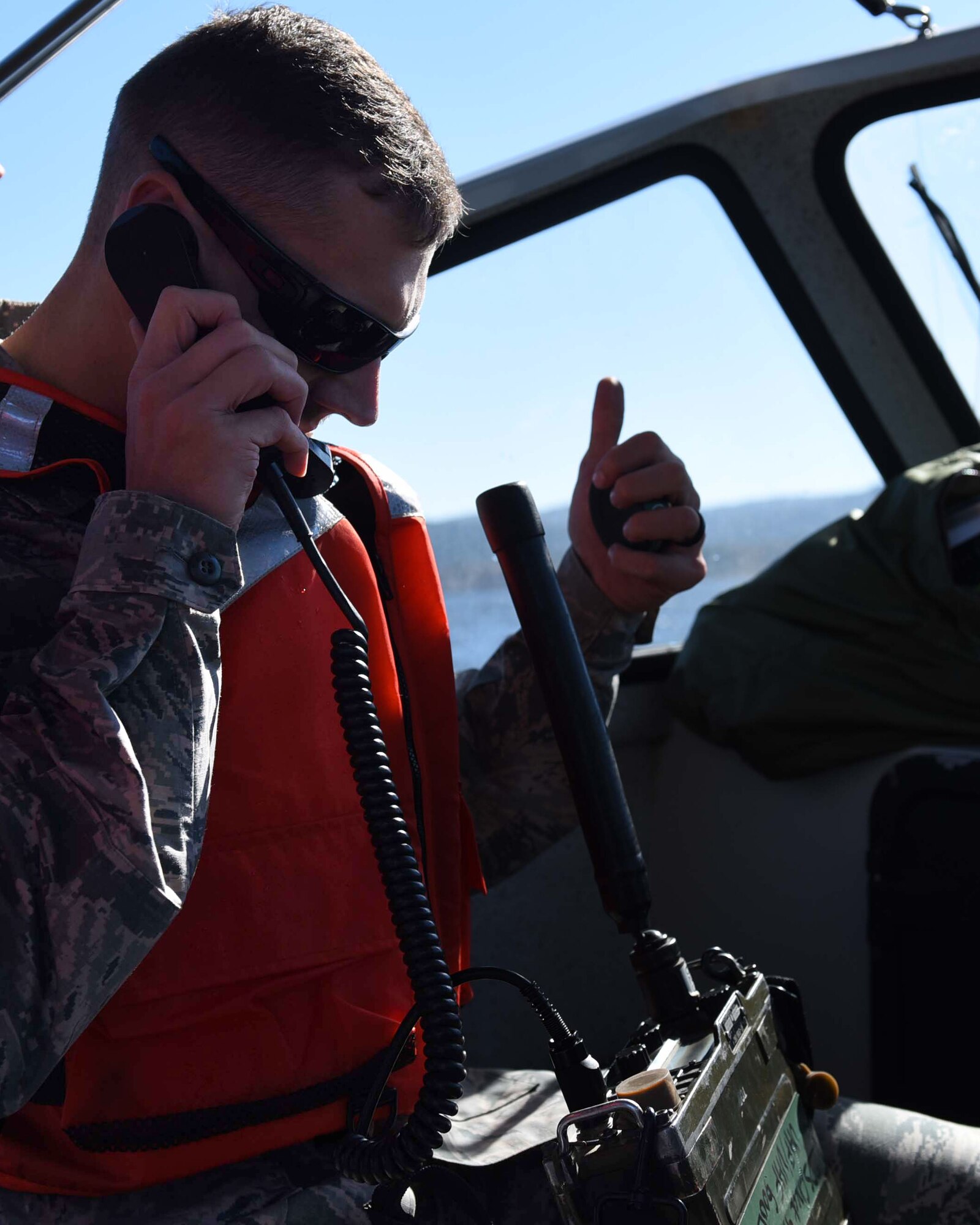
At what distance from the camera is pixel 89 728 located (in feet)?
2.89

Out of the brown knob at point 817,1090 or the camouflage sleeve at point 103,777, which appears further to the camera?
the brown knob at point 817,1090

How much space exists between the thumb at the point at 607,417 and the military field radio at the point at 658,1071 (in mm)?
223

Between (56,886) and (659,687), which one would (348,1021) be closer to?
(56,886)

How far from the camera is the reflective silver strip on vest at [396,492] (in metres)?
1.40

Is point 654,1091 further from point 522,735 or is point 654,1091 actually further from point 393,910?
point 522,735

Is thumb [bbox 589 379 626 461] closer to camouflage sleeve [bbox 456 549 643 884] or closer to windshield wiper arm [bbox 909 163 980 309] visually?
camouflage sleeve [bbox 456 549 643 884]

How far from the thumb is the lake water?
0.82 metres

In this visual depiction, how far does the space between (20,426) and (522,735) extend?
74 centimetres

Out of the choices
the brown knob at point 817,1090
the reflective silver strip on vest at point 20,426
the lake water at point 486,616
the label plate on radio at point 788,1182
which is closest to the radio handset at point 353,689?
the reflective silver strip on vest at point 20,426

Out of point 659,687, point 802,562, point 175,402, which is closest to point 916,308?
point 802,562

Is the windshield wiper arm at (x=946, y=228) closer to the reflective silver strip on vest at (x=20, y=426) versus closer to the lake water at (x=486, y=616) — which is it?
the lake water at (x=486, y=616)

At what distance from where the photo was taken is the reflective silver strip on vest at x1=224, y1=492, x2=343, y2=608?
1.17 metres

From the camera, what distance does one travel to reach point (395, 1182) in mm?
968

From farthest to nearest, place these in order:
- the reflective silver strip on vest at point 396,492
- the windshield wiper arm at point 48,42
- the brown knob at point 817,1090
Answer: the reflective silver strip on vest at point 396,492, the windshield wiper arm at point 48,42, the brown knob at point 817,1090
